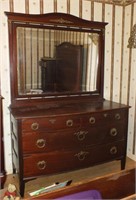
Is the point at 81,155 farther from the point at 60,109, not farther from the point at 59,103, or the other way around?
the point at 59,103

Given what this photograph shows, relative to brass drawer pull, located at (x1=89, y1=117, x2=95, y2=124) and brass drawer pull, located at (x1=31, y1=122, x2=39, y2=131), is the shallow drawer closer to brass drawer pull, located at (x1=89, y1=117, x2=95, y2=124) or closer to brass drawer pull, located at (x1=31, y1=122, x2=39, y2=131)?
brass drawer pull, located at (x1=89, y1=117, x2=95, y2=124)

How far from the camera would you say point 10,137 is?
2.64m

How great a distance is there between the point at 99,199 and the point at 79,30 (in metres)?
1.97

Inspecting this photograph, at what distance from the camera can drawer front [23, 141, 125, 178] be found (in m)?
2.26

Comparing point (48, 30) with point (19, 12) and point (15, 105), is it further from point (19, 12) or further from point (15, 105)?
point (15, 105)

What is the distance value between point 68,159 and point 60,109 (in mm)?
557

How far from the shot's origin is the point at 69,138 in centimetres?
237

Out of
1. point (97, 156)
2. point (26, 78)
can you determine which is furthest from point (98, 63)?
point (97, 156)

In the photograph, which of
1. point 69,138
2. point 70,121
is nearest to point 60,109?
point 70,121

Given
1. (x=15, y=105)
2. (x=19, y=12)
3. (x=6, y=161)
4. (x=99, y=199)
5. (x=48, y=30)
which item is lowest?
(x=6, y=161)

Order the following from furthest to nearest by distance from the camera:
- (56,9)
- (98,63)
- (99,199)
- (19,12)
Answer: (98,63)
(56,9)
(19,12)
(99,199)

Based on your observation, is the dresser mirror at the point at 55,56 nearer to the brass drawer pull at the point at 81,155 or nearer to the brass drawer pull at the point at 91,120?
the brass drawer pull at the point at 91,120

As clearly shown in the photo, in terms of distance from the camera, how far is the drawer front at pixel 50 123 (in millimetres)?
2167

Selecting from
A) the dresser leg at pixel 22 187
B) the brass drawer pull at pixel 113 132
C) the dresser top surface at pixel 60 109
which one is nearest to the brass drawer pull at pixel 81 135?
the dresser top surface at pixel 60 109
